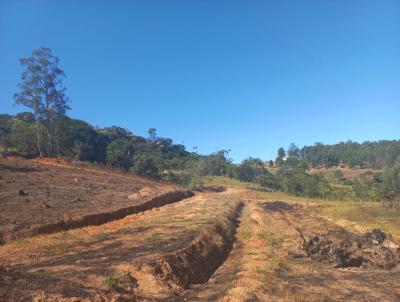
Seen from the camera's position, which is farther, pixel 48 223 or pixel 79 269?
pixel 48 223

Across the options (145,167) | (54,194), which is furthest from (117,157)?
(54,194)

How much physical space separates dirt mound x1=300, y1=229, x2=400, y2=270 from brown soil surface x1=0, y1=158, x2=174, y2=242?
576 inches

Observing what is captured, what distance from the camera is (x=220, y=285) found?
50.4ft

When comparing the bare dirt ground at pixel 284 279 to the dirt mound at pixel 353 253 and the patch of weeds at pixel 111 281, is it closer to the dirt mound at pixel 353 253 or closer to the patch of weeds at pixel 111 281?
the dirt mound at pixel 353 253

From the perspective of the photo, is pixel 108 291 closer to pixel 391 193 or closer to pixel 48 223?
pixel 48 223

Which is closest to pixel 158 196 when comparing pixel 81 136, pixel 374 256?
pixel 374 256

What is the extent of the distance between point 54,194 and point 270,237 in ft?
58.9

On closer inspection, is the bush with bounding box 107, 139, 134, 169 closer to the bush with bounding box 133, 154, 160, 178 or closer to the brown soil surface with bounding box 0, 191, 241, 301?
the bush with bounding box 133, 154, 160, 178

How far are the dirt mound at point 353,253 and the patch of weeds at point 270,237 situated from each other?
2.09 meters

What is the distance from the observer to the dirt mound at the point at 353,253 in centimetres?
2108

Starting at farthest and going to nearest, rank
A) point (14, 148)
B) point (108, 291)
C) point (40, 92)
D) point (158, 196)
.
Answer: point (14, 148) → point (40, 92) → point (158, 196) → point (108, 291)

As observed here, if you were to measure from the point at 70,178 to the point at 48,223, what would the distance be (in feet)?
76.7

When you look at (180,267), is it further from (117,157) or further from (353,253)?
(117,157)

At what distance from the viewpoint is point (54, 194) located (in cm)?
3341
